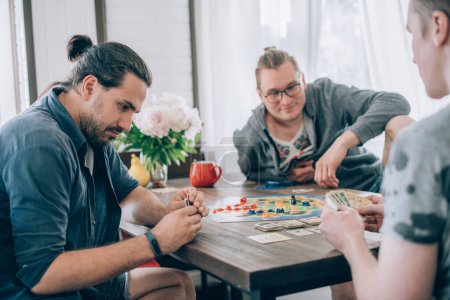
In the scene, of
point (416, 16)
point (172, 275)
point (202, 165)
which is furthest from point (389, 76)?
point (416, 16)

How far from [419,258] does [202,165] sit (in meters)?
1.58

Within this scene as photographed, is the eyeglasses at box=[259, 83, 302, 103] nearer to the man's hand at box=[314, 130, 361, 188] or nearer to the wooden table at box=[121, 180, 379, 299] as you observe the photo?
the man's hand at box=[314, 130, 361, 188]

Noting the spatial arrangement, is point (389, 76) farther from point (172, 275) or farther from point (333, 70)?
point (172, 275)

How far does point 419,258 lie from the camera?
33.5 inches

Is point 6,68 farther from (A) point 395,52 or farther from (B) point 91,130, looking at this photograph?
(A) point 395,52

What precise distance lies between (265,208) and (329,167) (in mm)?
476

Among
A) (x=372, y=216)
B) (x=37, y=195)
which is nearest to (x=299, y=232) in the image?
(x=372, y=216)

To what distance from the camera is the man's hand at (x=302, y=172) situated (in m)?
2.28

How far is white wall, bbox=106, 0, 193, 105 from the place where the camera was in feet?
12.3

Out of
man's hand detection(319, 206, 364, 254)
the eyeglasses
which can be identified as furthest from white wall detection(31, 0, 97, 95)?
man's hand detection(319, 206, 364, 254)

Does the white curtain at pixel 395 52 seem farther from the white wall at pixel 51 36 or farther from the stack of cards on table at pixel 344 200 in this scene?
the stack of cards on table at pixel 344 200

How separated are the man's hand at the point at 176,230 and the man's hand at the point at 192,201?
5.5 inches

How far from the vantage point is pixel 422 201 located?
33.3 inches

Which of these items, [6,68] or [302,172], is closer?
[302,172]
